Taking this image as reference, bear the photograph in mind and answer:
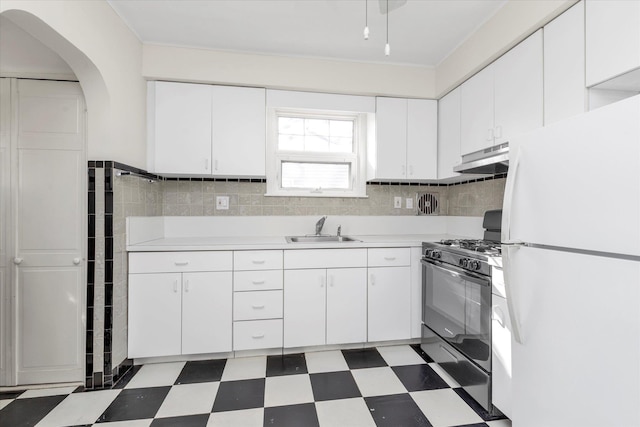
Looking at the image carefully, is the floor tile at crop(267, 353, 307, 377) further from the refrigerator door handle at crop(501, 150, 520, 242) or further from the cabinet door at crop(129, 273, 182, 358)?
the refrigerator door handle at crop(501, 150, 520, 242)

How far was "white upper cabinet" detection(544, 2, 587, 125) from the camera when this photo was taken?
1606 millimetres

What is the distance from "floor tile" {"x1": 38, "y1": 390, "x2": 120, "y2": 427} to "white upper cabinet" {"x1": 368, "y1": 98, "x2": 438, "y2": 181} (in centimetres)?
255

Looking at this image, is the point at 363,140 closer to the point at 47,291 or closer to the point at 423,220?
the point at 423,220

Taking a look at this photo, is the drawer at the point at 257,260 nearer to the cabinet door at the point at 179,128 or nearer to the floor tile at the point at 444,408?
the cabinet door at the point at 179,128

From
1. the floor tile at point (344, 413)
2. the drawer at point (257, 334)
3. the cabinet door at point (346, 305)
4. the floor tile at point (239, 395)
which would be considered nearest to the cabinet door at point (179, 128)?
the drawer at point (257, 334)

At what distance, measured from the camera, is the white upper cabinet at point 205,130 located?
2.61 meters

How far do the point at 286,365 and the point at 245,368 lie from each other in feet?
0.97

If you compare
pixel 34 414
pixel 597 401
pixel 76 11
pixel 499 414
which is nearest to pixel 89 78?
pixel 76 11

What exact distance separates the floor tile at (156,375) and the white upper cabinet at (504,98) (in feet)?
8.95

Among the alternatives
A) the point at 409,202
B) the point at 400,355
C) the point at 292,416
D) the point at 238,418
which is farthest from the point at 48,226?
the point at 409,202

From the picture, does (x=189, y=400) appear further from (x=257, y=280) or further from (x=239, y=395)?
(x=257, y=280)

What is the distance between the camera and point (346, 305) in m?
2.57

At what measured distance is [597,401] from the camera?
1005 mm

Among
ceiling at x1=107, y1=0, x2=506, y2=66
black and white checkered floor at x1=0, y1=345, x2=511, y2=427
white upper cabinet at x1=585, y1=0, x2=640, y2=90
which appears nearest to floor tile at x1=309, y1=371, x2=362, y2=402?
black and white checkered floor at x1=0, y1=345, x2=511, y2=427
